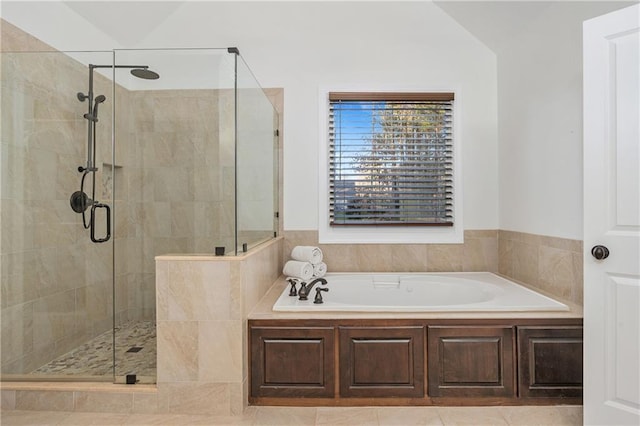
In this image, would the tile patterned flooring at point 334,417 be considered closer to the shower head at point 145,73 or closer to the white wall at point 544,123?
the white wall at point 544,123

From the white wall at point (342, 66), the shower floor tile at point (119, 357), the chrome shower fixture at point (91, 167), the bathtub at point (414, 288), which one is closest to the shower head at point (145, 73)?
the chrome shower fixture at point (91, 167)

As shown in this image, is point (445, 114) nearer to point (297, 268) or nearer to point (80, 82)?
point (297, 268)

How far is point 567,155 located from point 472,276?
119cm

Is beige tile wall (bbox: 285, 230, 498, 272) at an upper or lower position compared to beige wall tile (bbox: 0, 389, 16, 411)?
upper

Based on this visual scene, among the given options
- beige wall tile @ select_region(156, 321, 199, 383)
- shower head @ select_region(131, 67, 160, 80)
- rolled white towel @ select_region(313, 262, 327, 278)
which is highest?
shower head @ select_region(131, 67, 160, 80)

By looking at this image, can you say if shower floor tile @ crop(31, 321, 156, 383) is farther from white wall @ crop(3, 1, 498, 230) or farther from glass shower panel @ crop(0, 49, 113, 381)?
white wall @ crop(3, 1, 498, 230)

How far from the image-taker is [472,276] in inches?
121

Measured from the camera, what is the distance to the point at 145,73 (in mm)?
2281

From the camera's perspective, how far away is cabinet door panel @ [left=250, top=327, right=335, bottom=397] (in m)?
2.02

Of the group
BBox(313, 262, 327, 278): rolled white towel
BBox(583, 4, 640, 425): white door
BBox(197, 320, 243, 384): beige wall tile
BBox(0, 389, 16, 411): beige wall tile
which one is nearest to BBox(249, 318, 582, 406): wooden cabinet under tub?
BBox(197, 320, 243, 384): beige wall tile

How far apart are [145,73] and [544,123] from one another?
Answer: 2668mm

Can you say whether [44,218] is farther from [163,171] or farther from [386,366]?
[386,366]

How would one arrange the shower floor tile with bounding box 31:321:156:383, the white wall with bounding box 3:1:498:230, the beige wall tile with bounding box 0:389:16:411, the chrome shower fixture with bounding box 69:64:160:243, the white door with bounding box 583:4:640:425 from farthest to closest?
the white wall with bounding box 3:1:498:230
the chrome shower fixture with bounding box 69:64:160:243
the shower floor tile with bounding box 31:321:156:383
the beige wall tile with bounding box 0:389:16:411
the white door with bounding box 583:4:640:425

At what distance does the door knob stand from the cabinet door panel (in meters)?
1.35
